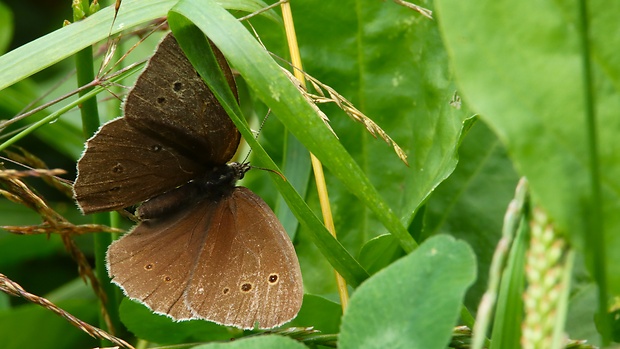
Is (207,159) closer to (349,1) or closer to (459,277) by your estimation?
(349,1)

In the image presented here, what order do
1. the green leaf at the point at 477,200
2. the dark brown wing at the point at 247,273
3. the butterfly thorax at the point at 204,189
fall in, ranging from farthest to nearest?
the green leaf at the point at 477,200
the butterfly thorax at the point at 204,189
the dark brown wing at the point at 247,273

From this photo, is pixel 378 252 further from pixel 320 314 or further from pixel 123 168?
pixel 123 168

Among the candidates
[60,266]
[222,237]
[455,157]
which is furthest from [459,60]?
[60,266]

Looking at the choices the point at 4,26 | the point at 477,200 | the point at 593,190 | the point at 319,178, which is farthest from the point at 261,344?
the point at 4,26

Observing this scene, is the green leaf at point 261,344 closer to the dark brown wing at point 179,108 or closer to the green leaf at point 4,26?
the dark brown wing at point 179,108

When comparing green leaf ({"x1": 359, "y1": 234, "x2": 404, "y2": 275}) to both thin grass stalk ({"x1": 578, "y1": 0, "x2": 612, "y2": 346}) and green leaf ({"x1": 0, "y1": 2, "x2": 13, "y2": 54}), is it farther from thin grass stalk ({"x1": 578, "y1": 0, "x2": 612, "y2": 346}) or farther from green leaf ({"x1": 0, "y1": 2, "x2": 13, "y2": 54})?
green leaf ({"x1": 0, "y1": 2, "x2": 13, "y2": 54})

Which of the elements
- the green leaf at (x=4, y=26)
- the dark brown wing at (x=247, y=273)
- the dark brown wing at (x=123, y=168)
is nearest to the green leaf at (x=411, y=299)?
the dark brown wing at (x=247, y=273)

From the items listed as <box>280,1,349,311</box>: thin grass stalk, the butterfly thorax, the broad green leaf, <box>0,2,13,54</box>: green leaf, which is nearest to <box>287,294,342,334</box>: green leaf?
<box>280,1,349,311</box>: thin grass stalk
